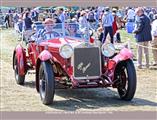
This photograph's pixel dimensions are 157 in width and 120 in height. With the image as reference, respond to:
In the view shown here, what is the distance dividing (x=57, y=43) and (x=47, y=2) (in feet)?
2.91

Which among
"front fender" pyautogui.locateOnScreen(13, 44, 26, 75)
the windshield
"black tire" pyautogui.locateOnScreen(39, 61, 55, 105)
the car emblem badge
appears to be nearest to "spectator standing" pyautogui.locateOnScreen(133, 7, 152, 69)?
the windshield

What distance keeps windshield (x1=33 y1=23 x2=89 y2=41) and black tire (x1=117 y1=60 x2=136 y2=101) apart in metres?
1.27

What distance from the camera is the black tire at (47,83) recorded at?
8172 millimetres

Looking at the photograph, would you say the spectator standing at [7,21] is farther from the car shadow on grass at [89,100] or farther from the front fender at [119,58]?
the front fender at [119,58]

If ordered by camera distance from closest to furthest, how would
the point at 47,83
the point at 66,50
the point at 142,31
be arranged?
1. the point at 47,83
2. the point at 66,50
3. the point at 142,31

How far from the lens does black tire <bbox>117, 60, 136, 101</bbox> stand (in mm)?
8614

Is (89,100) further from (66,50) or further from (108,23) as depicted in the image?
(108,23)

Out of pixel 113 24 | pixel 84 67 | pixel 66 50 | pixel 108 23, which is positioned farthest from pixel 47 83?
pixel 113 24

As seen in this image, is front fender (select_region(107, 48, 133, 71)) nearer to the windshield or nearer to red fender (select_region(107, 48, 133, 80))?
red fender (select_region(107, 48, 133, 80))

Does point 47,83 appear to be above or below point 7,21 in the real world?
above

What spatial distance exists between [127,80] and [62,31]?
203cm

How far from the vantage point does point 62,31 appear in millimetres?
10047

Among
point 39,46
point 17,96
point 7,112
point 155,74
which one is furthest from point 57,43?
point 155,74

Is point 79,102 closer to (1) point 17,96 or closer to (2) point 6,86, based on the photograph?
(1) point 17,96
